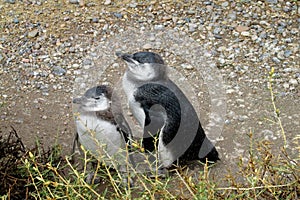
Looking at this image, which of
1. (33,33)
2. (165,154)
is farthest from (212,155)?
(33,33)

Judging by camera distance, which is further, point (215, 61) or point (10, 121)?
point (215, 61)

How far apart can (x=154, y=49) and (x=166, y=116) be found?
120 cm

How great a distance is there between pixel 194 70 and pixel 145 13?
0.71 m

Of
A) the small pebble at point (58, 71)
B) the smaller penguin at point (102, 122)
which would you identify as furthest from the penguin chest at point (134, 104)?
the small pebble at point (58, 71)

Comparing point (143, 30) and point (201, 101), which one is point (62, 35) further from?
point (201, 101)

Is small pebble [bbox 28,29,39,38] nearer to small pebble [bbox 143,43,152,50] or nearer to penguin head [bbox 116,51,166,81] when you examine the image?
small pebble [bbox 143,43,152,50]

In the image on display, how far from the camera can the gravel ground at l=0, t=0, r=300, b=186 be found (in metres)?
3.43

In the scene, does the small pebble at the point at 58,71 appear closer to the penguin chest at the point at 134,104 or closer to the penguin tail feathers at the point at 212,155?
the penguin chest at the point at 134,104

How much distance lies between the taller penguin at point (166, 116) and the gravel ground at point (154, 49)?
0.18 metres

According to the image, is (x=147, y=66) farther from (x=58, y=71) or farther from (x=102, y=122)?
(x=58, y=71)

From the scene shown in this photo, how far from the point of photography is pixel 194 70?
3.93m

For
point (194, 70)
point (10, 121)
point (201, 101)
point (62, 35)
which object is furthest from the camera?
point (62, 35)

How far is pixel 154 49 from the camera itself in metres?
4.11

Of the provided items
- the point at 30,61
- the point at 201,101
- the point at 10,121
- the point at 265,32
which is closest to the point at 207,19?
the point at 265,32
